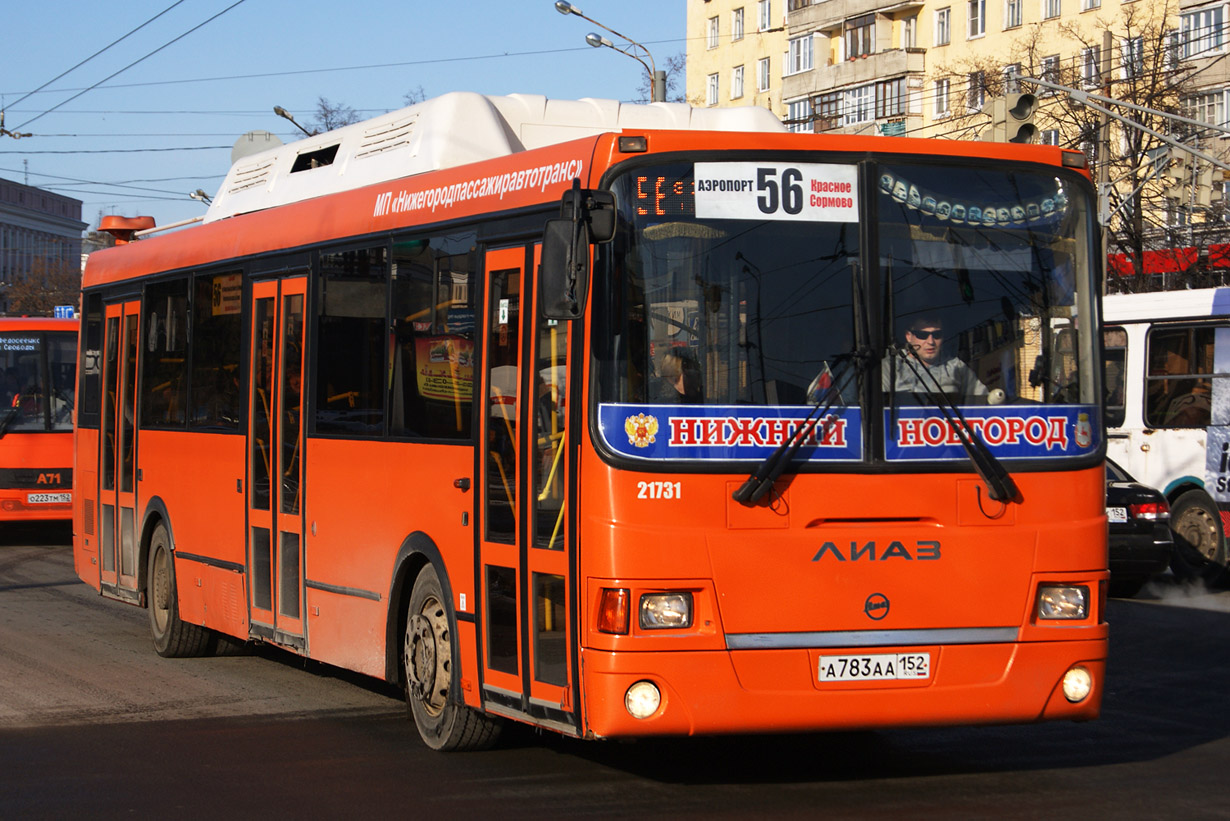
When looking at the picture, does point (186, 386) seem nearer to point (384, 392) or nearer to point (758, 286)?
point (384, 392)

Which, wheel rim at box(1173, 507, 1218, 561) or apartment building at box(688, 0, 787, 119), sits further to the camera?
apartment building at box(688, 0, 787, 119)

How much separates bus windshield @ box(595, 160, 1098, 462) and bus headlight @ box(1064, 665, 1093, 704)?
3.07 feet

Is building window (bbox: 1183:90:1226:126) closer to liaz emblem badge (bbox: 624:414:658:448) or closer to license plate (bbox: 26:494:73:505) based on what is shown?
license plate (bbox: 26:494:73:505)

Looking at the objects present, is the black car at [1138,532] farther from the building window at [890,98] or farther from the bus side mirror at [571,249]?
the building window at [890,98]

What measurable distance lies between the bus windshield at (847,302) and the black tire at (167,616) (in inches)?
245

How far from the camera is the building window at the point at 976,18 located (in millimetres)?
61750

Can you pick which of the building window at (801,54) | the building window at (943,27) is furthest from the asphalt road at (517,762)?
the building window at (801,54)

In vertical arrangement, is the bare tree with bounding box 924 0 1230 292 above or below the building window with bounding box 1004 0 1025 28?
below

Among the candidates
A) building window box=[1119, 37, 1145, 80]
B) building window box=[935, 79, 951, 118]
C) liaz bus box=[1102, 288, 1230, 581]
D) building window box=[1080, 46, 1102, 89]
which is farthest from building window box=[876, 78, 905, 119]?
liaz bus box=[1102, 288, 1230, 581]

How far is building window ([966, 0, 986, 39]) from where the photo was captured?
61750mm

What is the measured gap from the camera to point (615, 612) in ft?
22.0

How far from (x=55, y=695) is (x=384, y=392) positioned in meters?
3.06

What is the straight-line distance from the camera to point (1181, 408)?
60.7 ft

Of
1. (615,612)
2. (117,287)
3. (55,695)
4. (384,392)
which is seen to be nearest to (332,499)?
(384,392)
